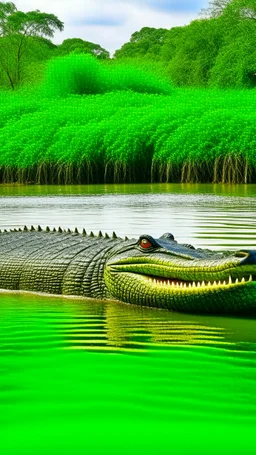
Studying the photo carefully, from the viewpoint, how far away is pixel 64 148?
27.0m

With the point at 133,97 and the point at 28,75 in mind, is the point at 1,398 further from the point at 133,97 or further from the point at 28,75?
the point at 28,75

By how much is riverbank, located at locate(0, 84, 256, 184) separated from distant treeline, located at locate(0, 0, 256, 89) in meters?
14.4

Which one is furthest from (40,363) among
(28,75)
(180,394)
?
(28,75)

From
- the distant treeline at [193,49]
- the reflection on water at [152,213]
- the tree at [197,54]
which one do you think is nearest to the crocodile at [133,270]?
the reflection on water at [152,213]

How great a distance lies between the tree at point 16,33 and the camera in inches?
2296

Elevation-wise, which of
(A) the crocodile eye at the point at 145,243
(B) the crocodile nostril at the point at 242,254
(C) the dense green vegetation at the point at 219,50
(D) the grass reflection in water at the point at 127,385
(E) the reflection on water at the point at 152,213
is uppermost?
(C) the dense green vegetation at the point at 219,50

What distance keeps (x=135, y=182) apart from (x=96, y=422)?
72.5 ft

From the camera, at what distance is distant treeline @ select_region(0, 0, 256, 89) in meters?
46.6

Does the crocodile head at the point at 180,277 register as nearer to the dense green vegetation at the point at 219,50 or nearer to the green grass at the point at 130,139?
the green grass at the point at 130,139

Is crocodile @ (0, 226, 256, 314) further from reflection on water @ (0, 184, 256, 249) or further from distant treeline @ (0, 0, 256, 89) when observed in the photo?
distant treeline @ (0, 0, 256, 89)

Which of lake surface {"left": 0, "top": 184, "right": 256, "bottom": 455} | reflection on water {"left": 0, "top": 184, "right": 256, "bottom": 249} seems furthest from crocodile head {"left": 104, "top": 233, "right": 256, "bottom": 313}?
reflection on water {"left": 0, "top": 184, "right": 256, "bottom": 249}

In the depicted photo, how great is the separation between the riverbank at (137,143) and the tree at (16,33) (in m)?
26.7

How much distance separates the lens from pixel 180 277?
17.2 feet

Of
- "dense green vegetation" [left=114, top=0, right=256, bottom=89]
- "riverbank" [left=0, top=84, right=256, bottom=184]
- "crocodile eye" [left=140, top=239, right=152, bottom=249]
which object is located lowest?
"crocodile eye" [left=140, top=239, right=152, bottom=249]
